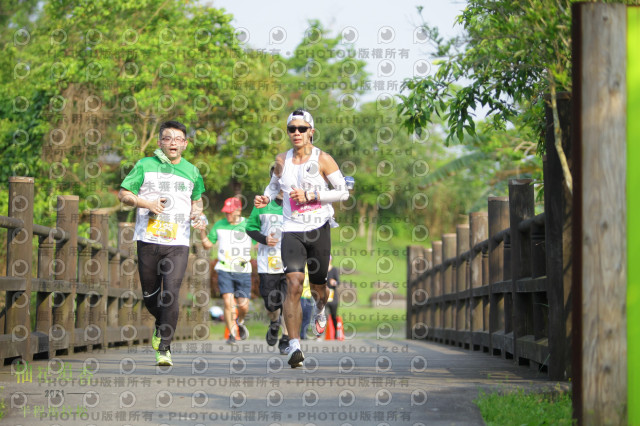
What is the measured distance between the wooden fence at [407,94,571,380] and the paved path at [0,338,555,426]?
0.32 meters

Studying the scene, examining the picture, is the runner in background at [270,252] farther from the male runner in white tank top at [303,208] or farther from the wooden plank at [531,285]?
the wooden plank at [531,285]

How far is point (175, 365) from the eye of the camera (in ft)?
30.5

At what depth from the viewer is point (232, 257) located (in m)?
15.0

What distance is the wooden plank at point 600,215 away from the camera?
15.0 feet

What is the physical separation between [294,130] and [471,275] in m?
5.34

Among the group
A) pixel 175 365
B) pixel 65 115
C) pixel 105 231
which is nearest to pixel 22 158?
pixel 65 115

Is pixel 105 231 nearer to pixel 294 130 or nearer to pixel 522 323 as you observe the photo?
pixel 294 130

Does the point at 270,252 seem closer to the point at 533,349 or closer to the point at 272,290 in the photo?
the point at 272,290

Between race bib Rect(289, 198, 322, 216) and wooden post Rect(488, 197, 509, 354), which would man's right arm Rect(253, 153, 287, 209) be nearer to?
race bib Rect(289, 198, 322, 216)

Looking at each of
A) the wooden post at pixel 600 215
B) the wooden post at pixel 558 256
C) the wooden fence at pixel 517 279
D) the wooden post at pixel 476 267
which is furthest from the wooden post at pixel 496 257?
the wooden post at pixel 600 215

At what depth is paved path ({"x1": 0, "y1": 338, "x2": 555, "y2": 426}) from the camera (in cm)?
546

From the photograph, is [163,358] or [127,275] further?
[127,275]

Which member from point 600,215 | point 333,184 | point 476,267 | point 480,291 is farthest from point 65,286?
point 600,215

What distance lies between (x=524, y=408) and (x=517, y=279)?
3858 millimetres
